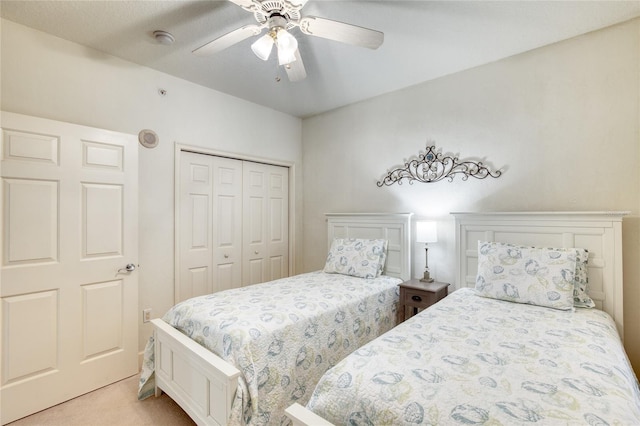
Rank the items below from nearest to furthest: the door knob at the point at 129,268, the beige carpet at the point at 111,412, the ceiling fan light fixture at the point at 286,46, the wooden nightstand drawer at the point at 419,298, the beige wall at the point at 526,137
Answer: the ceiling fan light fixture at the point at 286,46
the beige carpet at the point at 111,412
the beige wall at the point at 526,137
the door knob at the point at 129,268
the wooden nightstand drawer at the point at 419,298

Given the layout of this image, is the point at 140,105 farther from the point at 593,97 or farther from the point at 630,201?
the point at 630,201

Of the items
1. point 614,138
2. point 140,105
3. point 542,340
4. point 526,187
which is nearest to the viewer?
point 542,340

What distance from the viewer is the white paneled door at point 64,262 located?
198 cm

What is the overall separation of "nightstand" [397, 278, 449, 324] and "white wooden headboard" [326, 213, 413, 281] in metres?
0.25

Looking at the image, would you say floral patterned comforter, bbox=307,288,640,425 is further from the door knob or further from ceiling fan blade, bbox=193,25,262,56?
the door knob

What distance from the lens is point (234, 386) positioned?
153cm

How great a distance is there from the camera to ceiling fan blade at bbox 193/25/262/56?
1757mm

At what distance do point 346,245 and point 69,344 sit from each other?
247 centimetres

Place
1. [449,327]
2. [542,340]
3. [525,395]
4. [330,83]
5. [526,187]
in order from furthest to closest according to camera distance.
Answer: [330,83] < [526,187] < [449,327] < [542,340] < [525,395]

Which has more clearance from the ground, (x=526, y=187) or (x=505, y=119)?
(x=505, y=119)

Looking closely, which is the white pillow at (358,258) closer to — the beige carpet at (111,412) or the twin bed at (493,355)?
the twin bed at (493,355)

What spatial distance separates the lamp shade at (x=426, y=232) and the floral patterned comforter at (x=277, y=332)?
643mm

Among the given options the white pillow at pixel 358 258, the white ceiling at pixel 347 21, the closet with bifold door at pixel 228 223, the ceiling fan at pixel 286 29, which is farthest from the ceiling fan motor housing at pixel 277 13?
the white pillow at pixel 358 258

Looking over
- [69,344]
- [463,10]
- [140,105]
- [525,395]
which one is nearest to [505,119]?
[463,10]
